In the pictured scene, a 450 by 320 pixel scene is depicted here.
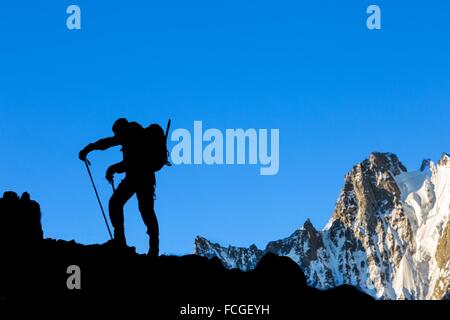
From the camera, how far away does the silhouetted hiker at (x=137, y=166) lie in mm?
16797

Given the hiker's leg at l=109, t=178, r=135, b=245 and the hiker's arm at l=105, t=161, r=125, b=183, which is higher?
the hiker's arm at l=105, t=161, r=125, b=183

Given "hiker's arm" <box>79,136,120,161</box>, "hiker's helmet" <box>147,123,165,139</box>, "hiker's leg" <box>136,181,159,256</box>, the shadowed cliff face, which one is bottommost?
Answer: the shadowed cliff face

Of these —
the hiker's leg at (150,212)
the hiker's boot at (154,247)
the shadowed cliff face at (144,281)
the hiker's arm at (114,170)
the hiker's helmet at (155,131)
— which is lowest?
the shadowed cliff face at (144,281)

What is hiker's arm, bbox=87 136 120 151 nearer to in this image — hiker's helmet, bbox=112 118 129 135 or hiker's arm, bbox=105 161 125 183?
hiker's helmet, bbox=112 118 129 135

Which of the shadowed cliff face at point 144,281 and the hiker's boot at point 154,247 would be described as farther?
the hiker's boot at point 154,247

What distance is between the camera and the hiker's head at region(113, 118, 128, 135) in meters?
16.8

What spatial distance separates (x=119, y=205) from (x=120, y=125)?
1374mm

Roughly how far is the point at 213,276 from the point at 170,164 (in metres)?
3.26

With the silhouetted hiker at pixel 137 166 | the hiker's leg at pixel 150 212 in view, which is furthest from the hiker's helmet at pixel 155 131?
the hiker's leg at pixel 150 212

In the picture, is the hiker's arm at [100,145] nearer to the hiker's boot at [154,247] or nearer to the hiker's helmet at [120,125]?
the hiker's helmet at [120,125]

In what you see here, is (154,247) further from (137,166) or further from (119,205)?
(137,166)

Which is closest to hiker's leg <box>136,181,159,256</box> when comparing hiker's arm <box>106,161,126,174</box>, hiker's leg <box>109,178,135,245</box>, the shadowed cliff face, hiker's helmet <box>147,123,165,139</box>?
hiker's leg <box>109,178,135,245</box>

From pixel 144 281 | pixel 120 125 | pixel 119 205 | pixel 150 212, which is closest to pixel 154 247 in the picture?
pixel 150 212
